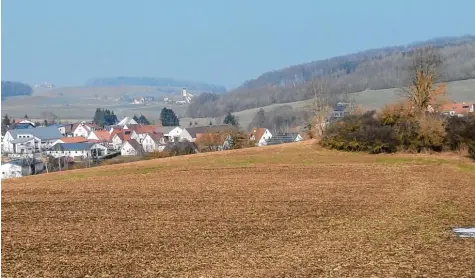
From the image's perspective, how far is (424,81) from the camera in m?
40.3

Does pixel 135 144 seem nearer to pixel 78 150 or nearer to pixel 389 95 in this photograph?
pixel 78 150

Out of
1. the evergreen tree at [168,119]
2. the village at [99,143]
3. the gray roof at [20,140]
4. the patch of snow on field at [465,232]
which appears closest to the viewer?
the patch of snow on field at [465,232]

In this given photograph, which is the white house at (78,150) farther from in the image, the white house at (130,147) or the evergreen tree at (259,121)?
the evergreen tree at (259,121)

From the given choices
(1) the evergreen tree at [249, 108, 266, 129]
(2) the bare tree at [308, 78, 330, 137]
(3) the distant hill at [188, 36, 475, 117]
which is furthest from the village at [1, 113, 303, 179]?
(3) the distant hill at [188, 36, 475, 117]

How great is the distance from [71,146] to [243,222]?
62.8 metres

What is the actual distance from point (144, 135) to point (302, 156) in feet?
173

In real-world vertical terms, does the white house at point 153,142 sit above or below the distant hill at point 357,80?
below

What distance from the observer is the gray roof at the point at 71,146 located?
7428 centimetres

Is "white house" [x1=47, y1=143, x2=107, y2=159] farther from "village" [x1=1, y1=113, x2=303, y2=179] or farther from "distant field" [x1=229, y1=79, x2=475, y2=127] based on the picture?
"distant field" [x1=229, y1=79, x2=475, y2=127]

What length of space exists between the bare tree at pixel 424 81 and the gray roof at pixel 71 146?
43602mm

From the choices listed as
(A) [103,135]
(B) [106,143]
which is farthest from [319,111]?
(A) [103,135]

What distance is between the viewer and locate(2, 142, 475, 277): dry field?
11494 mm

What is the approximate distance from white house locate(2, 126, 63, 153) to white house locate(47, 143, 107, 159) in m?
3.95

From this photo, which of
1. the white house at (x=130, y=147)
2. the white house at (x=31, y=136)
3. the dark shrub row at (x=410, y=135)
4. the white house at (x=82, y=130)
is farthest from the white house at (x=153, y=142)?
the dark shrub row at (x=410, y=135)
